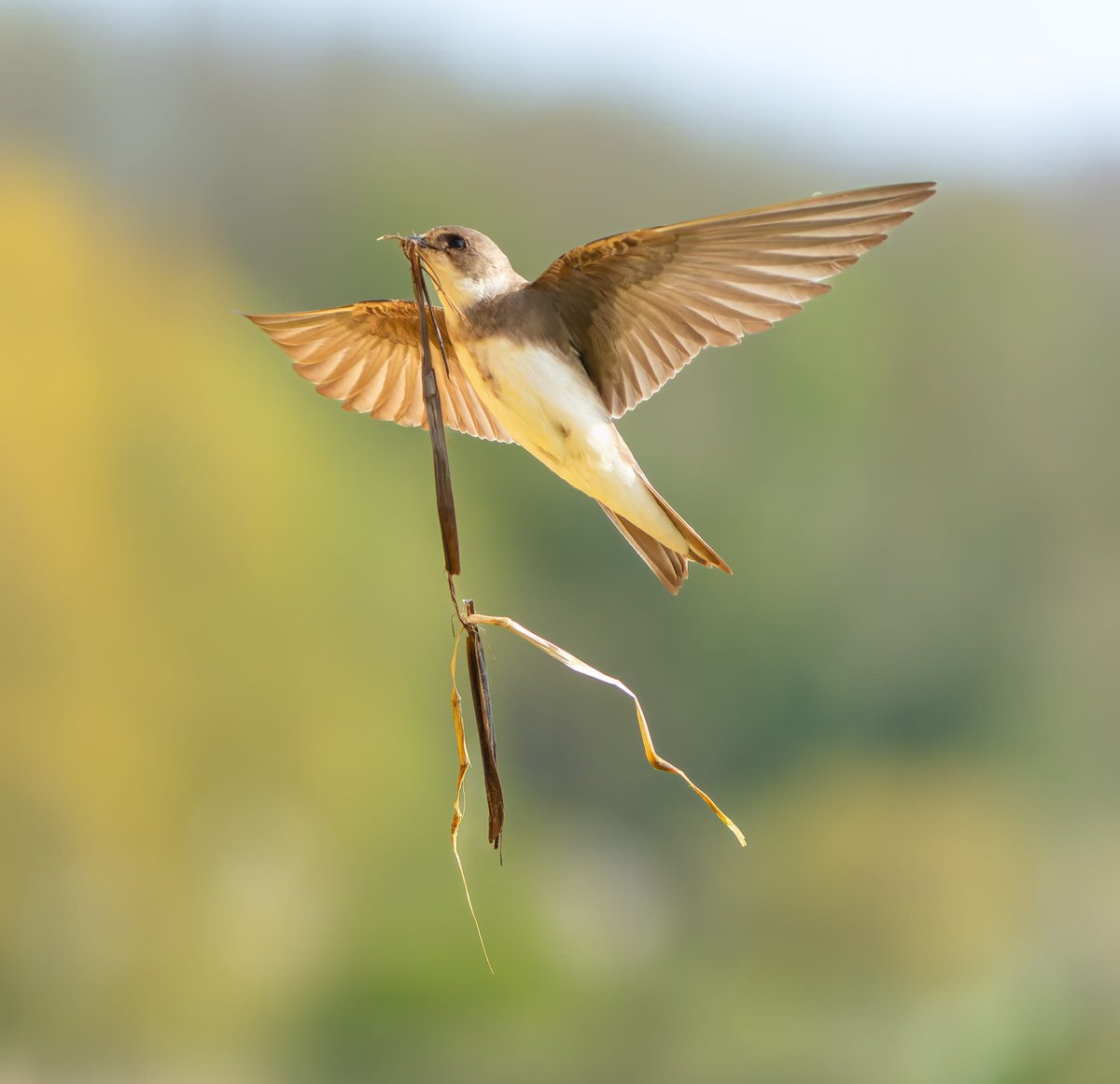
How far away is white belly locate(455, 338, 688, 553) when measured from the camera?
2.33 ft

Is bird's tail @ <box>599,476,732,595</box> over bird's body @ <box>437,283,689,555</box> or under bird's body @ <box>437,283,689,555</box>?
under

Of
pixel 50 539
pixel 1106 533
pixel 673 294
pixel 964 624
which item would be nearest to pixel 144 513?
pixel 50 539

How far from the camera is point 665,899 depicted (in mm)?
8445

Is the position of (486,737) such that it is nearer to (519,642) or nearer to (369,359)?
(369,359)

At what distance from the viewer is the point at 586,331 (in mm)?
803

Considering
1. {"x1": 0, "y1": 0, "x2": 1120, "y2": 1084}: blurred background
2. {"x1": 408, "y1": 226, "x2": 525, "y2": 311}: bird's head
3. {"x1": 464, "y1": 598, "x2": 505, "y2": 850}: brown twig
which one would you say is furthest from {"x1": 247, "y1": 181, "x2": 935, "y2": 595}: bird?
{"x1": 0, "y1": 0, "x2": 1120, "y2": 1084}: blurred background

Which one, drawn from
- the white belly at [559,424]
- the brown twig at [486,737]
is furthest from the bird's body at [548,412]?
the brown twig at [486,737]

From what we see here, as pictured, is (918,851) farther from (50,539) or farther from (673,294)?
(673,294)

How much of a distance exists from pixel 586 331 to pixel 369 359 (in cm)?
13

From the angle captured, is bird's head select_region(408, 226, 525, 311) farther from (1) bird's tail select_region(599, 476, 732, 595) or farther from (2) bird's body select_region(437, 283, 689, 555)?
(1) bird's tail select_region(599, 476, 732, 595)

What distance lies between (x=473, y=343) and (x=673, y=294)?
0.12 m

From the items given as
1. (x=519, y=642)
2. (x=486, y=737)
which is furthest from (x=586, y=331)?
(x=519, y=642)

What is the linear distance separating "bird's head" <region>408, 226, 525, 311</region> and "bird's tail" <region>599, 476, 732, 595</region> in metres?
0.13

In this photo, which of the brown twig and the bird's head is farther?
the bird's head
